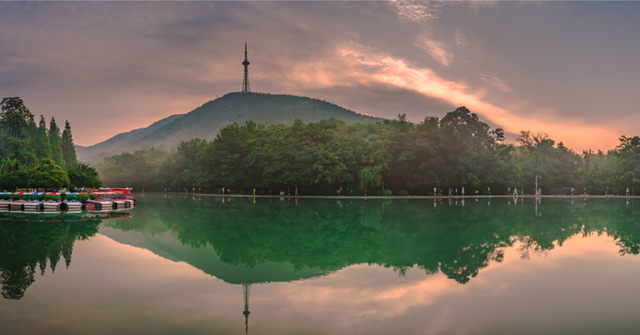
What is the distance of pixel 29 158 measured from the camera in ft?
177

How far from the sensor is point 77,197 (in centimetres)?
3800

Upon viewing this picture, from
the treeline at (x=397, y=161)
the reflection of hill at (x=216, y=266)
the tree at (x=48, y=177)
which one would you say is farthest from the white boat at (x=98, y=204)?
the treeline at (x=397, y=161)

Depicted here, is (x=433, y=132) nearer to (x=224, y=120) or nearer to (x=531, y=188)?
(x=531, y=188)

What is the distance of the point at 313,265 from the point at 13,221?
76.6ft

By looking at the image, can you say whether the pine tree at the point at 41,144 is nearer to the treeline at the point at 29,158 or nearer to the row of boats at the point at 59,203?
the treeline at the point at 29,158

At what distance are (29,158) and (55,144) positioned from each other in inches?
710

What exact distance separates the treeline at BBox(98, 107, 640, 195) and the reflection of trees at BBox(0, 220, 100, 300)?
32317 mm

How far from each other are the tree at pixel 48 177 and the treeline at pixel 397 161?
2397 centimetres

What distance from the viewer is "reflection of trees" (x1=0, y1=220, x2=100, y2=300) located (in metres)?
10.5

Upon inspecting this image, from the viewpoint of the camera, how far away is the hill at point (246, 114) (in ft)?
502

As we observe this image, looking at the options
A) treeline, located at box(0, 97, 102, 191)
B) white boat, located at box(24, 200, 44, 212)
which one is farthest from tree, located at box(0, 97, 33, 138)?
white boat, located at box(24, 200, 44, 212)

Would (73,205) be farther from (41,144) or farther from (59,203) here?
(41,144)

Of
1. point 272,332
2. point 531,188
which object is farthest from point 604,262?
point 531,188

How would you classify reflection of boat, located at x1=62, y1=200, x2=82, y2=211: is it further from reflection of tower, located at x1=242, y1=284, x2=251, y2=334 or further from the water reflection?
reflection of tower, located at x1=242, y1=284, x2=251, y2=334
